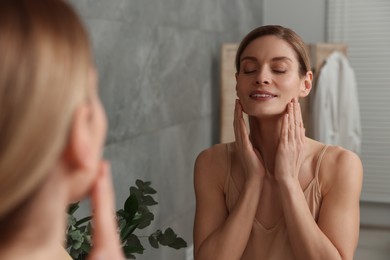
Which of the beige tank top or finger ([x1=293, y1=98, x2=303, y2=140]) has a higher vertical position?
finger ([x1=293, y1=98, x2=303, y2=140])

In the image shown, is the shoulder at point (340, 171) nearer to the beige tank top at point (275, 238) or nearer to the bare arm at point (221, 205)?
the beige tank top at point (275, 238)

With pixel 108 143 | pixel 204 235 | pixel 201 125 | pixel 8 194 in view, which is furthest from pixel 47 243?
pixel 201 125

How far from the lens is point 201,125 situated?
371cm

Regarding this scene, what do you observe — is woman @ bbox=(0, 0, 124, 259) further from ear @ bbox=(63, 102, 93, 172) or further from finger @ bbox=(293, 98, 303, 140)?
finger @ bbox=(293, 98, 303, 140)

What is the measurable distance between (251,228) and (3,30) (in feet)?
4.21

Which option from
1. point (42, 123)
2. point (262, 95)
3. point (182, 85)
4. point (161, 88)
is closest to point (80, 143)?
point (42, 123)

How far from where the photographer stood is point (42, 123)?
1.47 feet

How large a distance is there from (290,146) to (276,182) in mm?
122

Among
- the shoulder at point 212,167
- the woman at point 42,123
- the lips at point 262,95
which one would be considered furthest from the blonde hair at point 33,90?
the shoulder at point 212,167

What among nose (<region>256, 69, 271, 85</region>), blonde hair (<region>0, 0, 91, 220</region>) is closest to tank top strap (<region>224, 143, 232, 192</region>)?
nose (<region>256, 69, 271, 85</region>)

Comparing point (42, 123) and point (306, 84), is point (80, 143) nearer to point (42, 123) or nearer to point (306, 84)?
point (42, 123)

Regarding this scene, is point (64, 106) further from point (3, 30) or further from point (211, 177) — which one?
point (211, 177)

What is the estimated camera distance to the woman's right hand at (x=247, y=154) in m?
1.65

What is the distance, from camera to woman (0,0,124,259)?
17.5 inches
